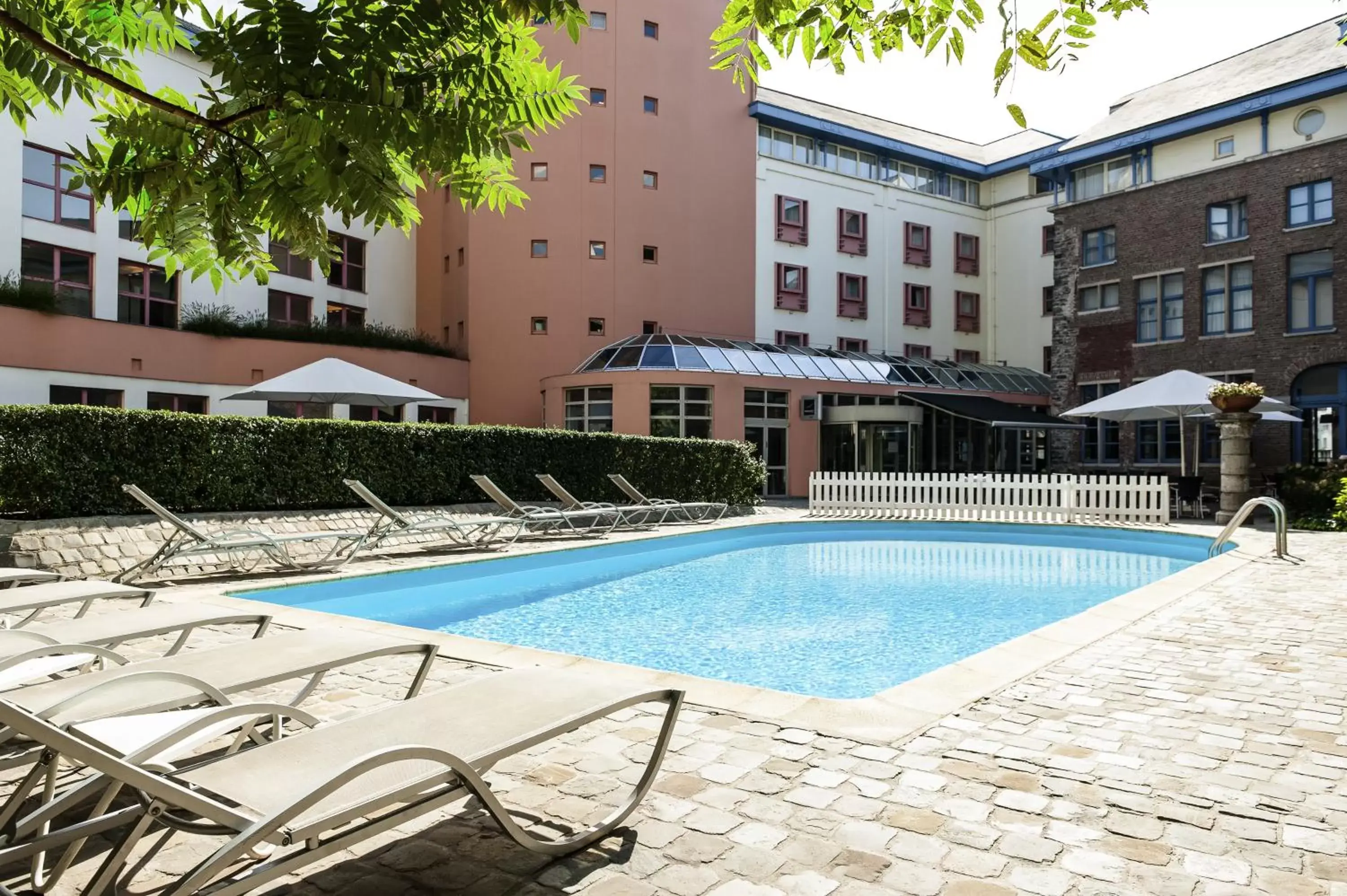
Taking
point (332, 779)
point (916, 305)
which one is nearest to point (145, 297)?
point (332, 779)

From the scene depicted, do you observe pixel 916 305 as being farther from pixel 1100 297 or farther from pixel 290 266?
pixel 290 266

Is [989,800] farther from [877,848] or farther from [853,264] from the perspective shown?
[853,264]

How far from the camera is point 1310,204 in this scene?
923 inches

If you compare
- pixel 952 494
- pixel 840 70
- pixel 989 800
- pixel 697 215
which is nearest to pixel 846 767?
pixel 989 800

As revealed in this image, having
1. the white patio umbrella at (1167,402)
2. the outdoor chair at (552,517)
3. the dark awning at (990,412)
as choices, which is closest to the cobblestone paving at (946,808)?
the outdoor chair at (552,517)

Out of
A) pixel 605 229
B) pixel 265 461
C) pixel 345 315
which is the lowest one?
pixel 265 461

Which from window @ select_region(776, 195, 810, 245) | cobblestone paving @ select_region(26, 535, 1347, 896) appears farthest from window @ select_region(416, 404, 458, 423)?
cobblestone paving @ select_region(26, 535, 1347, 896)

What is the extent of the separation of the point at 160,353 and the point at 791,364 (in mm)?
15351

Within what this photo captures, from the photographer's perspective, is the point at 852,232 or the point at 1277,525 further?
the point at 852,232

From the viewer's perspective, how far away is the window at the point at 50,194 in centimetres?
1861

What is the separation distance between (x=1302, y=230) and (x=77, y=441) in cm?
2734

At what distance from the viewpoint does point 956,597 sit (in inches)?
375

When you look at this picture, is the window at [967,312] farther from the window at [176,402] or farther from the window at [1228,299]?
the window at [176,402]

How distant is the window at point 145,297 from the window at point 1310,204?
→ 28.2m
